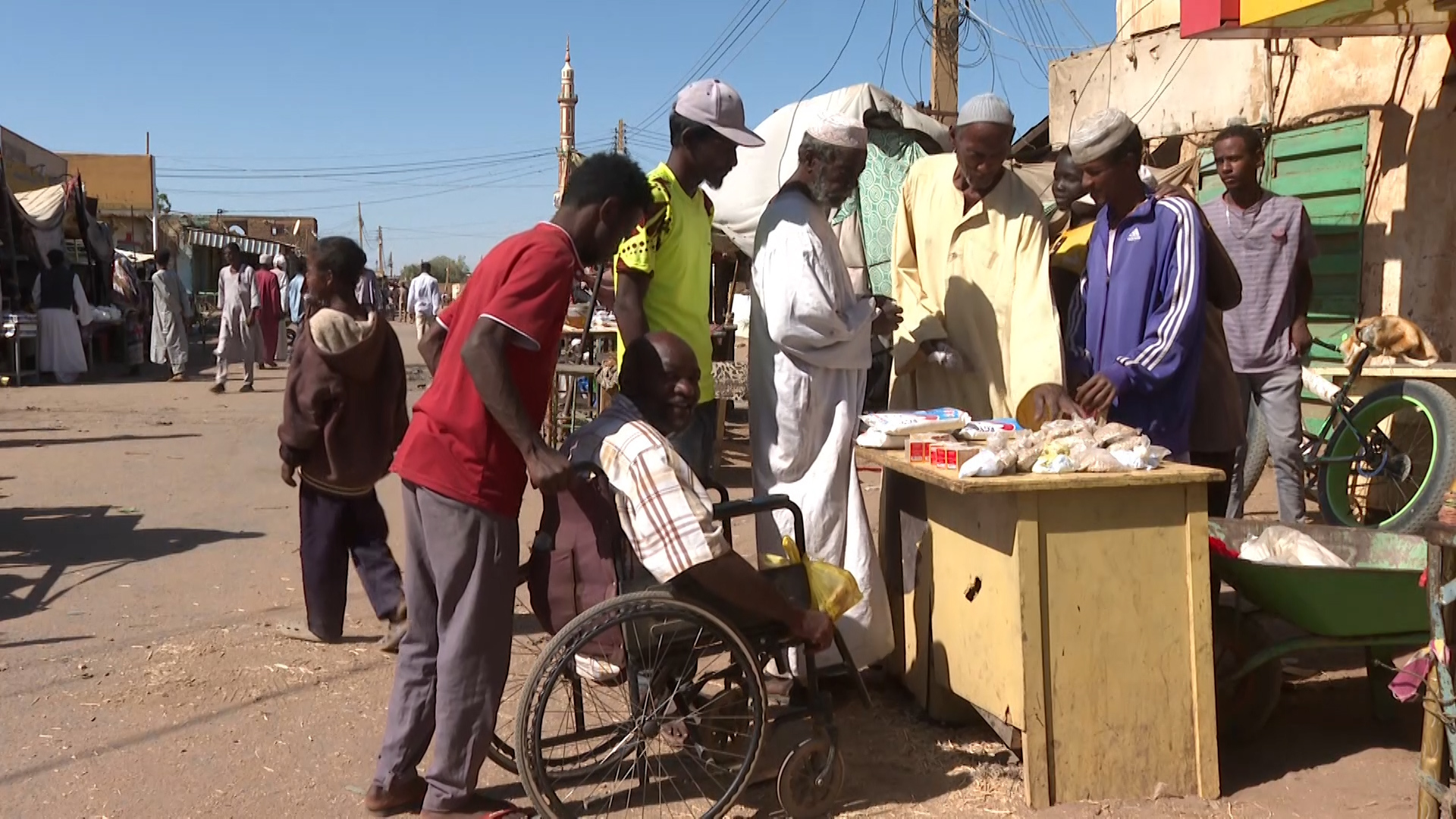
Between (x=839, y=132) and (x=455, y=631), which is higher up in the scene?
(x=839, y=132)

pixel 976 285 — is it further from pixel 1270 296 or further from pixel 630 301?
pixel 1270 296

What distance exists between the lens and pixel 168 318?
54.9 feet

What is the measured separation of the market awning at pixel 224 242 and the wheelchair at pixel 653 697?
32972 mm

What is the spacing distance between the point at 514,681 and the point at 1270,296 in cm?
391

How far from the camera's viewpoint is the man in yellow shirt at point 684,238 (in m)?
3.83

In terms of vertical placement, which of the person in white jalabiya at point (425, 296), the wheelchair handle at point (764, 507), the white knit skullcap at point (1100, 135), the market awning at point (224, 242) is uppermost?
the market awning at point (224, 242)

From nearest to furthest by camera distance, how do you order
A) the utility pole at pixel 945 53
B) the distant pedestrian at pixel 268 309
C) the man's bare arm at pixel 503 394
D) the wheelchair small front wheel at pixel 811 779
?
the man's bare arm at pixel 503 394, the wheelchair small front wheel at pixel 811 779, the utility pole at pixel 945 53, the distant pedestrian at pixel 268 309

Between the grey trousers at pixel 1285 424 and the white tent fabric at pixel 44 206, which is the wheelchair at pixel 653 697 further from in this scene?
the white tent fabric at pixel 44 206

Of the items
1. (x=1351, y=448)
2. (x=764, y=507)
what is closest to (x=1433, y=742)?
(x=764, y=507)

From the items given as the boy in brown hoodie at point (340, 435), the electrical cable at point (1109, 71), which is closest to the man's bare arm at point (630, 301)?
the boy in brown hoodie at point (340, 435)

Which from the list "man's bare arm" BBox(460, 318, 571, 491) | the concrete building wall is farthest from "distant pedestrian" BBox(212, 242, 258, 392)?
"man's bare arm" BBox(460, 318, 571, 491)

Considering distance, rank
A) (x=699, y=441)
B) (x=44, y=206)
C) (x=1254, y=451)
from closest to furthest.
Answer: (x=699, y=441) → (x=1254, y=451) → (x=44, y=206)

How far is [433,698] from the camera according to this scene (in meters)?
3.25

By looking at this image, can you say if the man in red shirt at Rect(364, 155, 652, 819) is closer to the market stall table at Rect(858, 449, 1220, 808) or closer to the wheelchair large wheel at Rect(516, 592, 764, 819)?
the wheelchair large wheel at Rect(516, 592, 764, 819)
